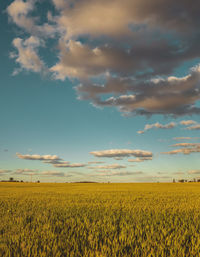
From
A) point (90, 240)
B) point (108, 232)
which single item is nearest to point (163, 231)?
point (108, 232)

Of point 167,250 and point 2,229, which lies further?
point 2,229

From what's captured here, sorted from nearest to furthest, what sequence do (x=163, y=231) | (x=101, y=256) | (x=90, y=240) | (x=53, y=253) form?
(x=101, y=256)
(x=53, y=253)
(x=90, y=240)
(x=163, y=231)

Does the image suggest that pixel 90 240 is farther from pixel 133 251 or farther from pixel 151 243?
pixel 151 243

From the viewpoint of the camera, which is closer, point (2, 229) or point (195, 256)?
point (195, 256)

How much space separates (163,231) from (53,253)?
8.00 ft

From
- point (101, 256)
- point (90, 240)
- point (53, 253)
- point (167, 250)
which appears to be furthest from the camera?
point (90, 240)

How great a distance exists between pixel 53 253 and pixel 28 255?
0.40 m

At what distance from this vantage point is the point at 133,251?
3.75 metres

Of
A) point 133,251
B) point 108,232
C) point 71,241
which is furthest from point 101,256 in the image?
point 108,232

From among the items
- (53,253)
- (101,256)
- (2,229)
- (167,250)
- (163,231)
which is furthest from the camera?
(2,229)

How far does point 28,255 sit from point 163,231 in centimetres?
283

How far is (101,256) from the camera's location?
3283mm

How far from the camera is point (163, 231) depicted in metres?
4.66

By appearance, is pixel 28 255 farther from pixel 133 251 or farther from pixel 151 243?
pixel 151 243
